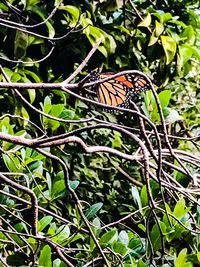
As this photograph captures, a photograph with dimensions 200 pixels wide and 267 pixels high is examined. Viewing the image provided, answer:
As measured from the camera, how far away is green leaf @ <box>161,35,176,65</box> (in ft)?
5.17

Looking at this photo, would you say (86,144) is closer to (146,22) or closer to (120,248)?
(146,22)

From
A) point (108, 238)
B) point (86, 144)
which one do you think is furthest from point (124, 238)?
point (86, 144)

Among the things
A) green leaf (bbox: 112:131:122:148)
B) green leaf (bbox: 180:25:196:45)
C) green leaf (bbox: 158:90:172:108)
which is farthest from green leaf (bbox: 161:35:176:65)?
green leaf (bbox: 158:90:172:108)

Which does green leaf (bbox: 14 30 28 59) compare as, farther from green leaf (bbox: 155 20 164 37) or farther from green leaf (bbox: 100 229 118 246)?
green leaf (bbox: 100 229 118 246)

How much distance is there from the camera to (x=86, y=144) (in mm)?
1473

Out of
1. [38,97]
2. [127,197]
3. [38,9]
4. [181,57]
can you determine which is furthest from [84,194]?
[38,9]

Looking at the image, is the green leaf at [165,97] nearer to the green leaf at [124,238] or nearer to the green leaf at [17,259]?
the green leaf at [124,238]

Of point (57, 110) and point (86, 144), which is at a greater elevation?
point (57, 110)

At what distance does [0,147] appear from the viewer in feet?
3.09

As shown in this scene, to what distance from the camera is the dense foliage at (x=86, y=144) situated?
0.83 metres

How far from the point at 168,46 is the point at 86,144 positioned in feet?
1.28

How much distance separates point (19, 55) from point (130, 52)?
0.54 metres

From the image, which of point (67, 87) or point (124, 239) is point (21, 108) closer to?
point (124, 239)

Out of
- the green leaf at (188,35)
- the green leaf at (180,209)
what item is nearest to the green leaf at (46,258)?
the green leaf at (180,209)
